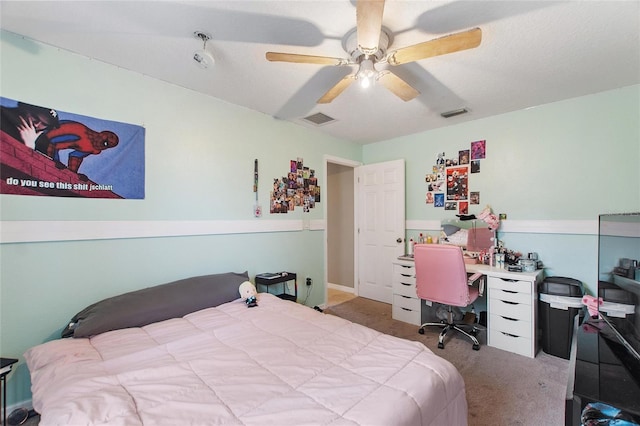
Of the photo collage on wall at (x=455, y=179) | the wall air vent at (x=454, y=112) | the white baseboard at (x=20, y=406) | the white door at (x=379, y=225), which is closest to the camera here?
the white baseboard at (x=20, y=406)

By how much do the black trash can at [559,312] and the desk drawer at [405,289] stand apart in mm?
1188

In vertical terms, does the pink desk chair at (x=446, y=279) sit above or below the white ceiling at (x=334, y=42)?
below

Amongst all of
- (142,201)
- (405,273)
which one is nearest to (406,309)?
(405,273)

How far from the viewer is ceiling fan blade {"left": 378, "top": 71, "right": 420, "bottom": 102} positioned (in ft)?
5.87

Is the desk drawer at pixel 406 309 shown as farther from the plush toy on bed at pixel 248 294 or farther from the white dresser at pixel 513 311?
the plush toy on bed at pixel 248 294

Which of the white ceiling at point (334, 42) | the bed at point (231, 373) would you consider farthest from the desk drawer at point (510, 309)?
the white ceiling at point (334, 42)

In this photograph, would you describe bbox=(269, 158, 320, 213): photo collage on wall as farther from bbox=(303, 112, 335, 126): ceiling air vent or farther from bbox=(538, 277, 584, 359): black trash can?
bbox=(538, 277, 584, 359): black trash can

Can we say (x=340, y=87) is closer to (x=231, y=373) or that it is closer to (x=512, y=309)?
(x=231, y=373)

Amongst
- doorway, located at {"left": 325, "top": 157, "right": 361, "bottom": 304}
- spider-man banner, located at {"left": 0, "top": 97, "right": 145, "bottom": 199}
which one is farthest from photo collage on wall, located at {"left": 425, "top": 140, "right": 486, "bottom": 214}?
spider-man banner, located at {"left": 0, "top": 97, "right": 145, "bottom": 199}

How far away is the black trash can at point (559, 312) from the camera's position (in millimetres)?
2352

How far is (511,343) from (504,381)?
0.59 meters

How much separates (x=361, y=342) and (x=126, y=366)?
1207 mm

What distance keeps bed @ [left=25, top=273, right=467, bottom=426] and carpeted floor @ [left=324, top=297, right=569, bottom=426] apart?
2.44 ft

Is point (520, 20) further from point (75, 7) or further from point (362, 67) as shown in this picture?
point (75, 7)
